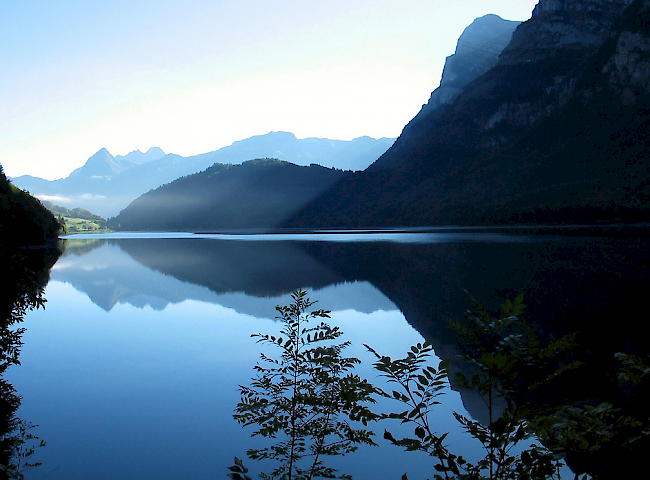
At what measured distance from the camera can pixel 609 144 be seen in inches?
5787

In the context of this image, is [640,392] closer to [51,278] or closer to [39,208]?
[51,278]

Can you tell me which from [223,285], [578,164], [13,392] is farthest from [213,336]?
[578,164]

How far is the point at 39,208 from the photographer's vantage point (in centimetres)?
9375

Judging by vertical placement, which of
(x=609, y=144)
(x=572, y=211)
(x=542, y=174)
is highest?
(x=609, y=144)

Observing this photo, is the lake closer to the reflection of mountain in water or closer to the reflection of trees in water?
the reflection of mountain in water

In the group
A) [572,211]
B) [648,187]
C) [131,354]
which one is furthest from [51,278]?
[648,187]

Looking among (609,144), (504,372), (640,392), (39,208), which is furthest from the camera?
(609,144)

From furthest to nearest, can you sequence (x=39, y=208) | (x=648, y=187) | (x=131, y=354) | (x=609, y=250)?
1. (x=648, y=187)
2. (x=39, y=208)
3. (x=609, y=250)
4. (x=131, y=354)

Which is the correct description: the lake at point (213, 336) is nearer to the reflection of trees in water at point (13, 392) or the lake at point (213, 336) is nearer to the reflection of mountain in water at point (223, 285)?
the reflection of mountain in water at point (223, 285)

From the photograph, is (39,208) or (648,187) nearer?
(39,208)

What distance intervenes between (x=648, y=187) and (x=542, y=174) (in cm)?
→ 4541

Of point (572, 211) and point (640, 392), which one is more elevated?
point (572, 211)

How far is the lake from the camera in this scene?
7.97m

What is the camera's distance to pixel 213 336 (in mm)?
17531
